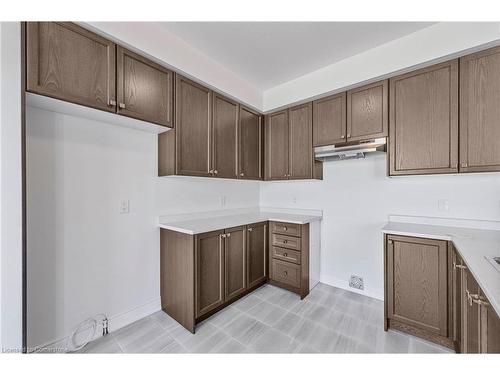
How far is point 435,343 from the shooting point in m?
1.65

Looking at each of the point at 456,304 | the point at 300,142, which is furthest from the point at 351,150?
the point at 456,304

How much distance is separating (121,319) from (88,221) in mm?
903

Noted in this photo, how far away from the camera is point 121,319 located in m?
1.86

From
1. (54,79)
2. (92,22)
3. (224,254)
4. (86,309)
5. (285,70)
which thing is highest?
(285,70)

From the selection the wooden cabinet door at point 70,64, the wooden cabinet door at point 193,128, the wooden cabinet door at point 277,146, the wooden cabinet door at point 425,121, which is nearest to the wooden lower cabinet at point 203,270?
the wooden cabinet door at point 193,128

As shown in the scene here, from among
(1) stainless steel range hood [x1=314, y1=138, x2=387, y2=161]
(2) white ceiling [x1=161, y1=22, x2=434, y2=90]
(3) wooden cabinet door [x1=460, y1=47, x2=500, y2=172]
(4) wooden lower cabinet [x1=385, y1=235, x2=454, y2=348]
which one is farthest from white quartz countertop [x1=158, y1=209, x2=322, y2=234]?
(2) white ceiling [x1=161, y1=22, x2=434, y2=90]

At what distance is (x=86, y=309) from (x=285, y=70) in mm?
2888

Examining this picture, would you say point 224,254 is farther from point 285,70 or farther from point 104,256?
point 285,70

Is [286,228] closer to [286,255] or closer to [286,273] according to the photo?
[286,255]

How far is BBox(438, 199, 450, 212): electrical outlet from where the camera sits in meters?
1.94

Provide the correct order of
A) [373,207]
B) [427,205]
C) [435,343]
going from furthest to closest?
[373,207]
[427,205]
[435,343]

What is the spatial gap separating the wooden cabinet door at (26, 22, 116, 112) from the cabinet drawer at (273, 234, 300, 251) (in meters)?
2.03

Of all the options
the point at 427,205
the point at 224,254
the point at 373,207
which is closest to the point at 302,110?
the point at 373,207

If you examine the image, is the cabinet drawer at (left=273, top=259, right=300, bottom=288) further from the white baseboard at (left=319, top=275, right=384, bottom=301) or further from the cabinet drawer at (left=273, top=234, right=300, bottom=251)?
the white baseboard at (left=319, top=275, right=384, bottom=301)
